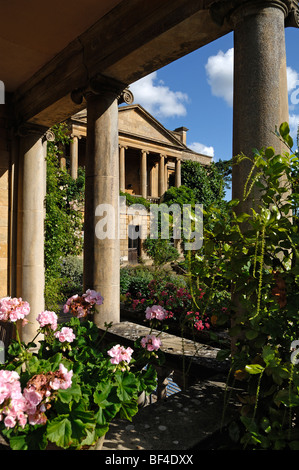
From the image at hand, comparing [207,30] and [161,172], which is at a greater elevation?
[161,172]

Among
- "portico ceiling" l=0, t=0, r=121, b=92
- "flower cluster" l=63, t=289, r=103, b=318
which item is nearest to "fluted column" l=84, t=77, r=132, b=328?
"portico ceiling" l=0, t=0, r=121, b=92

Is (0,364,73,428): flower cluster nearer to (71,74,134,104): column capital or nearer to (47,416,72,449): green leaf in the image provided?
(47,416,72,449): green leaf

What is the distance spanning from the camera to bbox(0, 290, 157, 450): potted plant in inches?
61.4

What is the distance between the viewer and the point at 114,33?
391 cm

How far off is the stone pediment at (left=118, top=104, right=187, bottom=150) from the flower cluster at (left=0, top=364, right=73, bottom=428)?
104ft

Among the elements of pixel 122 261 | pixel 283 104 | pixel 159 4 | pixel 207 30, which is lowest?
pixel 122 261

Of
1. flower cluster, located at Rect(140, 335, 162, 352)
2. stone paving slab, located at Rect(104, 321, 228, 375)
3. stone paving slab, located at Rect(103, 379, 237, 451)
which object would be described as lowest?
stone paving slab, located at Rect(103, 379, 237, 451)

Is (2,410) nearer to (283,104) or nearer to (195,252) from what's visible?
(195,252)

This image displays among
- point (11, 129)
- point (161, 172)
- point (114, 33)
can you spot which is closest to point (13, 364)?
point (114, 33)

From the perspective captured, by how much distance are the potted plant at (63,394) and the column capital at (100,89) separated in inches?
117

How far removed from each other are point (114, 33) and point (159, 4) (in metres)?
0.74

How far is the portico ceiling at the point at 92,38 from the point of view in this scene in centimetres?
332

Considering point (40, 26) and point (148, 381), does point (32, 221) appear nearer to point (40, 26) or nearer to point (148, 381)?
point (40, 26)

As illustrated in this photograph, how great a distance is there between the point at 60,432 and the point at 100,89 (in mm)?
3831
